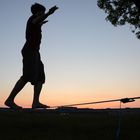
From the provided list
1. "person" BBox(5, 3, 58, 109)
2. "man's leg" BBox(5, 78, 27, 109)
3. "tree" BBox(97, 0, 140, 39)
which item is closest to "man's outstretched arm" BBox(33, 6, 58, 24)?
"person" BBox(5, 3, 58, 109)

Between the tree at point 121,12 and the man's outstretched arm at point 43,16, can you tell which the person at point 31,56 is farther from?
the tree at point 121,12

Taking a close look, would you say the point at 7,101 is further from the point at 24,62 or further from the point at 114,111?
the point at 114,111

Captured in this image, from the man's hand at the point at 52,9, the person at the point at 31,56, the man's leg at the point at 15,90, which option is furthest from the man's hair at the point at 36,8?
the man's leg at the point at 15,90

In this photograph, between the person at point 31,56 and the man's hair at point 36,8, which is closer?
the person at point 31,56

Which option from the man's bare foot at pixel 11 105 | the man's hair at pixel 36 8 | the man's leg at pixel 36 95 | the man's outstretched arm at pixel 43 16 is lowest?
the man's bare foot at pixel 11 105

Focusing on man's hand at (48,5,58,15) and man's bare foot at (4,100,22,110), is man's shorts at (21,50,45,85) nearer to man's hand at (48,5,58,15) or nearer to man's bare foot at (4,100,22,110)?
man's bare foot at (4,100,22,110)

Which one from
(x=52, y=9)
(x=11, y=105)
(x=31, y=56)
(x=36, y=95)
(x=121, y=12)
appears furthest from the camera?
(x=121, y=12)

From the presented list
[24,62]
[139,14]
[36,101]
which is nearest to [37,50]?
[24,62]

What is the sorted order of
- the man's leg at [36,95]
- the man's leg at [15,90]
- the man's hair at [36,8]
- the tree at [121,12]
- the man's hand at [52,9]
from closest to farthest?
the man's hand at [52,9] → the man's leg at [15,90] → the man's leg at [36,95] → the man's hair at [36,8] → the tree at [121,12]

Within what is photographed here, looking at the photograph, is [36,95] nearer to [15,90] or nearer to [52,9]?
[15,90]

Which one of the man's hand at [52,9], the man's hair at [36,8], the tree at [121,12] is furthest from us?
the tree at [121,12]

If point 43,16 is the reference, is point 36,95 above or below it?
below

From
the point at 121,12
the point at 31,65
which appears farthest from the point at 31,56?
the point at 121,12

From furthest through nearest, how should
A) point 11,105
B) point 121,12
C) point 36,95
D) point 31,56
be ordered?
point 121,12 → point 36,95 → point 31,56 → point 11,105
